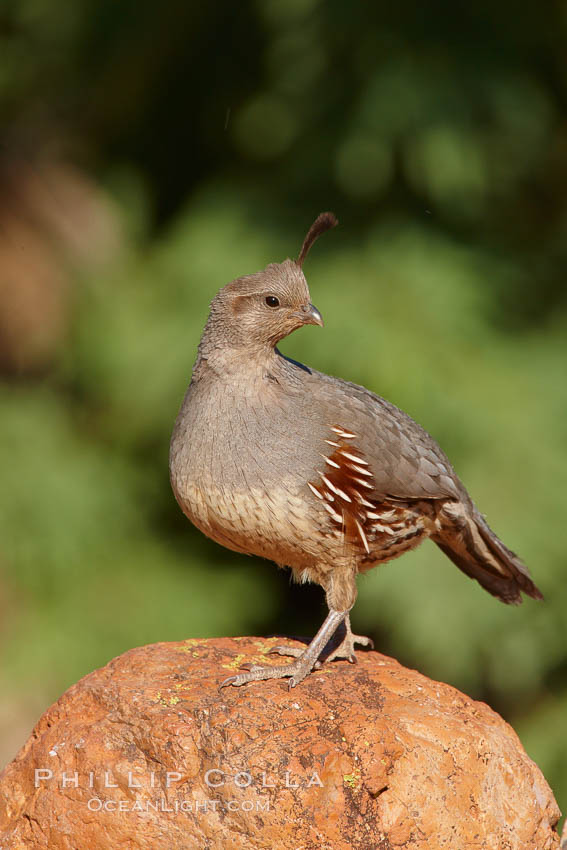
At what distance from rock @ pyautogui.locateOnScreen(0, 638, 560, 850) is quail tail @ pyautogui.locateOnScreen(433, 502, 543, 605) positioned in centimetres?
99

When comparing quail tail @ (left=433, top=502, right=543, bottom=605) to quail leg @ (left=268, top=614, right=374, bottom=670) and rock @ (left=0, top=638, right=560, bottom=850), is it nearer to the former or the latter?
quail leg @ (left=268, top=614, right=374, bottom=670)

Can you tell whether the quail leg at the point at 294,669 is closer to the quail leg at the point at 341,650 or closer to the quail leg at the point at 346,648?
the quail leg at the point at 341,650

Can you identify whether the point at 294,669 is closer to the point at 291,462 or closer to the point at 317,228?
the point at 291,462

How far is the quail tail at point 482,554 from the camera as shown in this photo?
4.57 metres

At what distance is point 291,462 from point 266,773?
1244mm

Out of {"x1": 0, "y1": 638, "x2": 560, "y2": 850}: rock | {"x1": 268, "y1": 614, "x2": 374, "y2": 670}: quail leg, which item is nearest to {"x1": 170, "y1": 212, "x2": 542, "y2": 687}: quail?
{"x1": 268, "y1": 614, "x2": 374, "y2": 670}: quail leg

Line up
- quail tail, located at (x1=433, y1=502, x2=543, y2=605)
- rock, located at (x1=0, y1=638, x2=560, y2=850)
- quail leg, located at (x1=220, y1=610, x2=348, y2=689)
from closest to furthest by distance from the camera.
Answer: rock, located at (x1=0, y1=638, x2=560, y2=850)
quail leg, located at (x1=220, y1=610, x2=348, y2=689)
quail tail, located at (x1=433, y1=502, x2=543, y2=605)

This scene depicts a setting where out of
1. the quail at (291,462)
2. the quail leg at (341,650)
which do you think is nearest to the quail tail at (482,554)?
the quail at (291,462)

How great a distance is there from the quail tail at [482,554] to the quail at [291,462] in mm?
98

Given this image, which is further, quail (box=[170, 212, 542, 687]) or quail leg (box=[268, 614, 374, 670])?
quail leg (box=[268, 614, 374, 670])

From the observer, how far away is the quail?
3.98m

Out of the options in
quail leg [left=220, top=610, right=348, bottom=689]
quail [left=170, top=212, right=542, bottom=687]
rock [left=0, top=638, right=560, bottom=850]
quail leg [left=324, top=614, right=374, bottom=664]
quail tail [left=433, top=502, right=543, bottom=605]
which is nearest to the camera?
rock [left=0, top=638, right=560, bottom=850]

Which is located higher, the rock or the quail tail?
the quail tail

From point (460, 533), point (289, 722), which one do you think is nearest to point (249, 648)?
point (289, 722)
